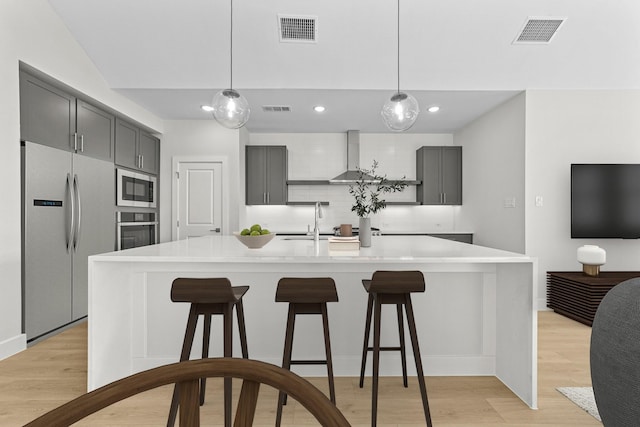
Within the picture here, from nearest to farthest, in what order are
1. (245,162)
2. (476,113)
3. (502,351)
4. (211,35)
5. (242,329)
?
(242,329) → (502,351) → (211,35) → (476,113) → (245,162)

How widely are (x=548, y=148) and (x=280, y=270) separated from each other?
3.69m

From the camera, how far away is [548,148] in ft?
14.3

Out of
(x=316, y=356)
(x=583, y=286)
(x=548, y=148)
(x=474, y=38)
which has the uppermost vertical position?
(x=474, y=38)

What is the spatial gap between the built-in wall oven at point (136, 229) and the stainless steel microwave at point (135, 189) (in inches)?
5.9

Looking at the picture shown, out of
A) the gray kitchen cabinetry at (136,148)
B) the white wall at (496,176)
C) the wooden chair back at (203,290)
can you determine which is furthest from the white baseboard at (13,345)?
the white wall at (496,176)

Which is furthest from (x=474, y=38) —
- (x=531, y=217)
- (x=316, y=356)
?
(x=316, y=356)

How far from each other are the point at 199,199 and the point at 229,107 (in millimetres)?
3111

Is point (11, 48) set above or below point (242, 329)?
above

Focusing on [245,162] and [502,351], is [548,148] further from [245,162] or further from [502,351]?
[245,162]

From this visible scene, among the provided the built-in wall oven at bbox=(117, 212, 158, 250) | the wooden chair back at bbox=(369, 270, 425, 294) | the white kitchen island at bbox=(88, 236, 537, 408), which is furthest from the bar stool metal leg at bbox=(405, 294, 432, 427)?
the built-in wall oven at bbox=(117, 212, 158, 250)

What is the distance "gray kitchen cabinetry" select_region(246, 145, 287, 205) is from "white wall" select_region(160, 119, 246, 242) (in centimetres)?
43

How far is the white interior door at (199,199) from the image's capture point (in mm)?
5699

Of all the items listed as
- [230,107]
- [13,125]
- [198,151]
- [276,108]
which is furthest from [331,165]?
[13,125]

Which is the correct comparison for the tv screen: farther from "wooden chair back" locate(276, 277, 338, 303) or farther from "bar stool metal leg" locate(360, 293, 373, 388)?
"wooden chair back" locate(276, 277, 338, 303)
